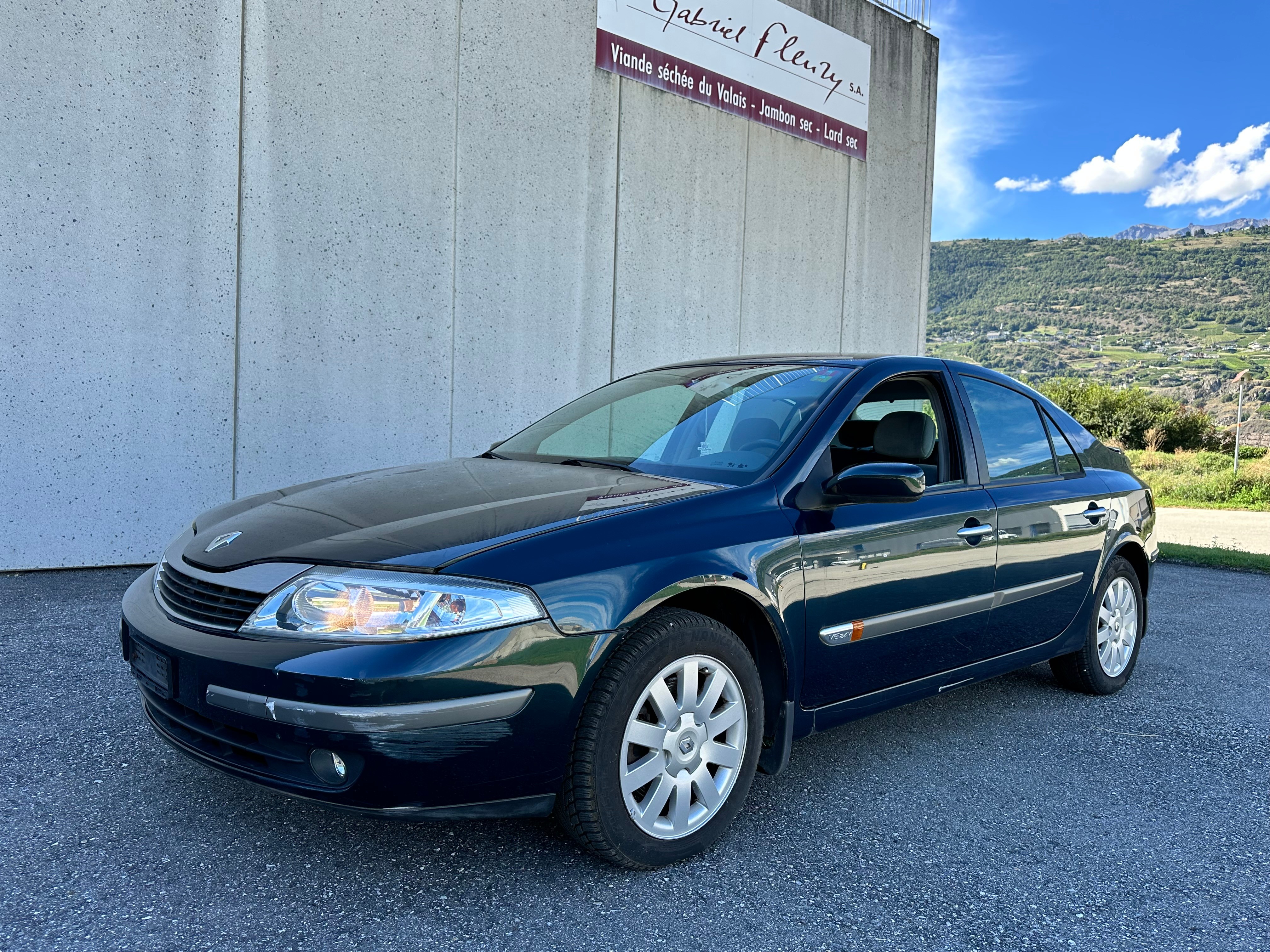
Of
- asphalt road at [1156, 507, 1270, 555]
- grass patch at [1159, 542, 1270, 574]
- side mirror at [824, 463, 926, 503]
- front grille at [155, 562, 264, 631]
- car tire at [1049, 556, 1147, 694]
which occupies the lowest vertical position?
asphalt road at [1156, 507, 1270, 555]

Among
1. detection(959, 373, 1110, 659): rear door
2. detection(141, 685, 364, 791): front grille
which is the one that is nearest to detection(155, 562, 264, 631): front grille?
detection(141, 685, 364, 791): front grille

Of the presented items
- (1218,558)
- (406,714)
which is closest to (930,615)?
(406,714)

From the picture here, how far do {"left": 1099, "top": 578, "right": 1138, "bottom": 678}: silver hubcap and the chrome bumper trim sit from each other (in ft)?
10.2

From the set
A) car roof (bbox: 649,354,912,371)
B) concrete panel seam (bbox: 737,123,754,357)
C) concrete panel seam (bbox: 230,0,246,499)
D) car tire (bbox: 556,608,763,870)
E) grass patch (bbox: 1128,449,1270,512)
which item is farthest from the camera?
grass patch (bbox: 1128,449,1270,512)

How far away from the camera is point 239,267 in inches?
252

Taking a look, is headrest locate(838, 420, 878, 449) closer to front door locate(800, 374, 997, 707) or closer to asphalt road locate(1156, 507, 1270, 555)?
front door locate(800, 374, 997, 707)

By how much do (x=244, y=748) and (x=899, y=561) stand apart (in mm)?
1994

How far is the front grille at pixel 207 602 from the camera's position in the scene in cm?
234

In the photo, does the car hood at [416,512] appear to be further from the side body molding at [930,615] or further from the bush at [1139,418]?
the bush at [1139,418]

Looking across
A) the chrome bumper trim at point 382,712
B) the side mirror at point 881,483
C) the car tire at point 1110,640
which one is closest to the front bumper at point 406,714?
the chrome bumper trim at point 382,712

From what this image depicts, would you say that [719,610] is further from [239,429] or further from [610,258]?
[610,258]

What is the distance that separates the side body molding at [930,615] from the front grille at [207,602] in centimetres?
161

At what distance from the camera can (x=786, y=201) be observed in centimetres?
980

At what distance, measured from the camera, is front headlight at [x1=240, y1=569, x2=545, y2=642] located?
7.13ft
